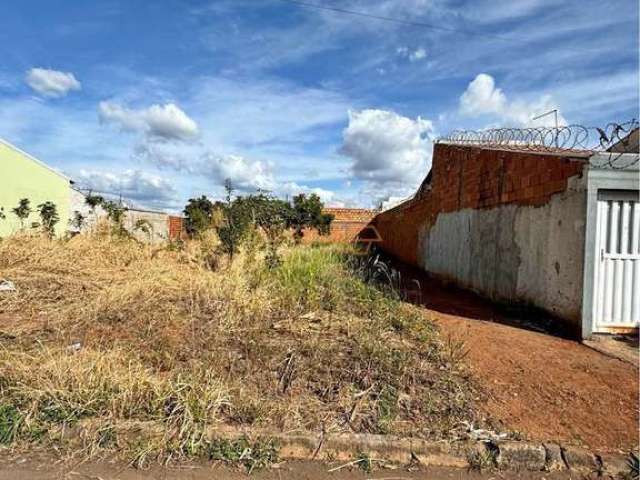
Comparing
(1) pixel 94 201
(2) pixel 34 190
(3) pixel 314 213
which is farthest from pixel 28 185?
(3) pixel 314 213

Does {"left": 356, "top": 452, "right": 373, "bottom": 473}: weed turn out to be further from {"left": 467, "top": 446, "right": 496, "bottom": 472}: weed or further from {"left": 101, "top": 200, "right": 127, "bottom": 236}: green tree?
{"left": 101, "top": 200, "right": 127, "bottom": 236}: green tree

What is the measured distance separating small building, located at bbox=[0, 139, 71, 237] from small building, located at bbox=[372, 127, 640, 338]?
13.5 m

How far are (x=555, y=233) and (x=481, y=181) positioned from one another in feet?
10.5

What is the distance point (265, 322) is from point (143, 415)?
6.98ft

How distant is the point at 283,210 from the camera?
9164mm

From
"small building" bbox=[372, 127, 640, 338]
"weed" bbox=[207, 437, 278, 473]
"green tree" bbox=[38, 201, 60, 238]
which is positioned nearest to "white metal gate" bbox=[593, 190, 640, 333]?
"small building" bbox=[372, 127, 640, 338]

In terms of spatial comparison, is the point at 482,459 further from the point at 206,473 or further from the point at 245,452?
the point at 206,473

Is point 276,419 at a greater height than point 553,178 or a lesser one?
lesser

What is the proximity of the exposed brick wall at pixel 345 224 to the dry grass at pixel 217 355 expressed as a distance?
1660cm

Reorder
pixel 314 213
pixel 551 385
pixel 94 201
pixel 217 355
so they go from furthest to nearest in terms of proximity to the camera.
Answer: pixel 314 213 → pixel 94 201 → pixel 217 355 → pixel 551 385

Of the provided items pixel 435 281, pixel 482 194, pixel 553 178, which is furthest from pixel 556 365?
pixel 435 281

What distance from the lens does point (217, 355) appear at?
4242 mm

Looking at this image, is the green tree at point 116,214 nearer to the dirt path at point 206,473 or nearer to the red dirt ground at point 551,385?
the red dirt ground at point 551,385

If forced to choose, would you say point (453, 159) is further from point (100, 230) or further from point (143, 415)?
point (143, 415)
